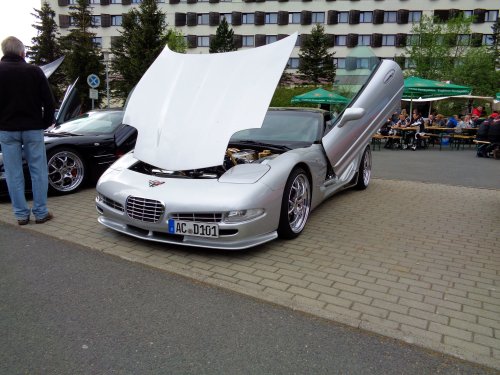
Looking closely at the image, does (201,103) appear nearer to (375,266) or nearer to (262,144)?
(262,144)

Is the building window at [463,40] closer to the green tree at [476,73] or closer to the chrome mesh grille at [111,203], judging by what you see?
the green tree at [476,73]

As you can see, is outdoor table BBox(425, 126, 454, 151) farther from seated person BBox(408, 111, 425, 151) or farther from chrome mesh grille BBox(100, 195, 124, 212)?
chrome mesh grille BBox(100, 195, 124, 212)

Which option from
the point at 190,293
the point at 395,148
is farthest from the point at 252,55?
the point at 395,148

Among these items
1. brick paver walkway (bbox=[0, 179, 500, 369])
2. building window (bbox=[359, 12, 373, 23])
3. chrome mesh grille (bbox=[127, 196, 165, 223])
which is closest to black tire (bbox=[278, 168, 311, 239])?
brick paver walkway (bbox=[0, 179, 500, 369])

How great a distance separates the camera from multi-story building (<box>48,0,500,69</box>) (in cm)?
Answer: 5525

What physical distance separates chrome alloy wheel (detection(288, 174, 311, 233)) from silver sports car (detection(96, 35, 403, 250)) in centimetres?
1

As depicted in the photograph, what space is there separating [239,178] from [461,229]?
280 cm

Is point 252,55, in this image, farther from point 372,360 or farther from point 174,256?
point 372,360

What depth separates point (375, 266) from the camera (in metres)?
3.68

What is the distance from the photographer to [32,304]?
2.86 meters

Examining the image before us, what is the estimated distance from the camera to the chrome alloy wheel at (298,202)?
430cm

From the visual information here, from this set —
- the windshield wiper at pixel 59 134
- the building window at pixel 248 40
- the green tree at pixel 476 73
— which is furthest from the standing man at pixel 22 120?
the building window at pixel 248 40

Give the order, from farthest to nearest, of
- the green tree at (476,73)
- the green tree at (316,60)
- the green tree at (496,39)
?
1. the green tree at (496,39)
2. the green tree at (316,60)
3. the green tree at (476,73)

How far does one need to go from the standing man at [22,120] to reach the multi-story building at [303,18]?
180ft
